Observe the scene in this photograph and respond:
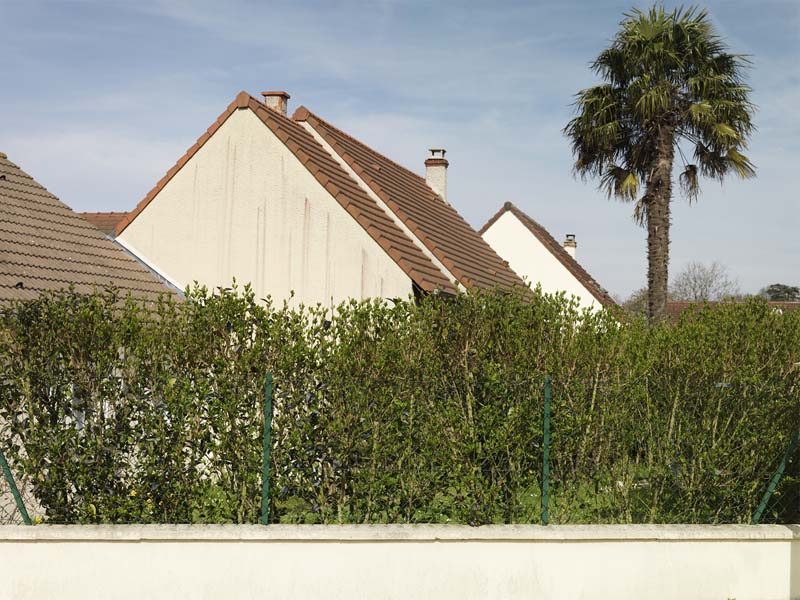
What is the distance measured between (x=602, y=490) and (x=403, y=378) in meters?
2.28

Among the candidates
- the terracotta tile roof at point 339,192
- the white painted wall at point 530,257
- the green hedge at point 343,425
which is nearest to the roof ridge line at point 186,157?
the terracotta tile roof at point 339,192

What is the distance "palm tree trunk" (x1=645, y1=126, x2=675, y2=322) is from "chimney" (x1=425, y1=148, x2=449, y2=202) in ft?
20.0

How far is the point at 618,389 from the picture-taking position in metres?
9.33

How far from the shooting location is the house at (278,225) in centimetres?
1628

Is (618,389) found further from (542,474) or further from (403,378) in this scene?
(403,378)

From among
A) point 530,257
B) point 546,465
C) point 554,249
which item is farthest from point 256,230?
point 554,249

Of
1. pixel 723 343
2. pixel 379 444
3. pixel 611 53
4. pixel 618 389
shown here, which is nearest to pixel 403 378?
pixel 379 444

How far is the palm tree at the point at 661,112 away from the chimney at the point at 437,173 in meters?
4.40

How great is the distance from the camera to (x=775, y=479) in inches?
360

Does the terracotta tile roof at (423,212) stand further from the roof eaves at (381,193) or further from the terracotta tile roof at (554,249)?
the terracotta tile roof at (554,249)

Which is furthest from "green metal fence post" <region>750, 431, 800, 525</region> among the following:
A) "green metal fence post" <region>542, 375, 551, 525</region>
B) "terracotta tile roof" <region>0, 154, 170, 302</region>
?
"terracotta tile roof" <region>0, 154, 170, 302</region>

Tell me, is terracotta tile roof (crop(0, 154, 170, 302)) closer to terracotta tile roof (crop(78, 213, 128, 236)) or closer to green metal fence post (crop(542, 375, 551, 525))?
Answer: terracotta tile roof (crop(78, 213, 128, 236))

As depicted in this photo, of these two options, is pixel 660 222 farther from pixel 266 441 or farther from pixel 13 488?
pixel 13 488
